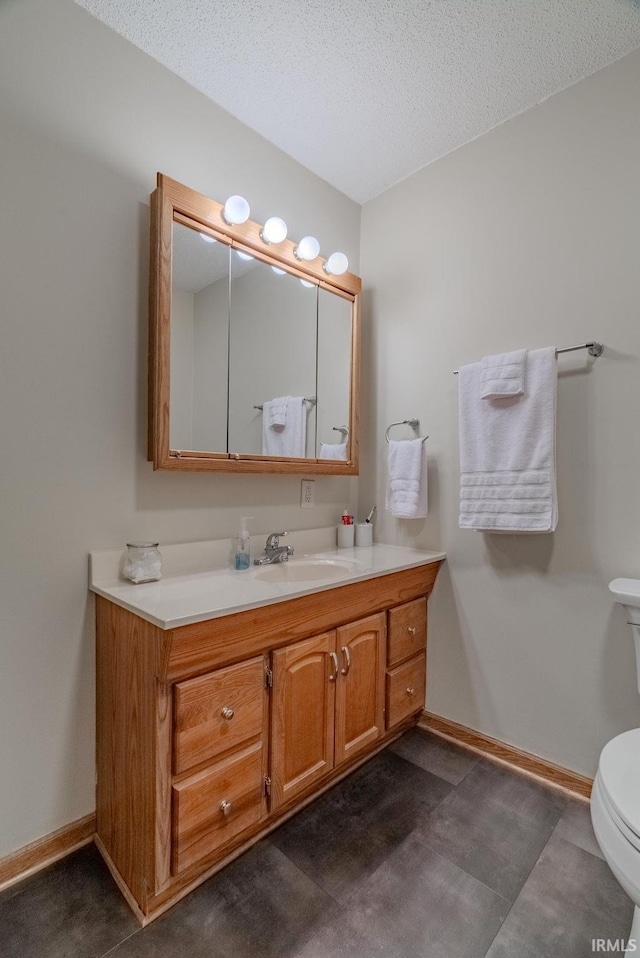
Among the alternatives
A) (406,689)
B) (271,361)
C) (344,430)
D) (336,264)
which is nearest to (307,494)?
(344,430)

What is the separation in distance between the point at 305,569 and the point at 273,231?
1.30 m

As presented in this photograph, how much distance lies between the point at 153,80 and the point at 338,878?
2.52 metres

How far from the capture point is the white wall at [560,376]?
58.4 inches

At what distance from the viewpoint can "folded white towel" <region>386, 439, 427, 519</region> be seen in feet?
A: 6.23

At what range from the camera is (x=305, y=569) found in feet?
5.82

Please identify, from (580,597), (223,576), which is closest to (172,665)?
(223,576)

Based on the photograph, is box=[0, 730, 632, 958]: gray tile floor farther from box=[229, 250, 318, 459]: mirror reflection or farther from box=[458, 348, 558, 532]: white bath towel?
box=[229, 250, 318, 459]: mirror reflection

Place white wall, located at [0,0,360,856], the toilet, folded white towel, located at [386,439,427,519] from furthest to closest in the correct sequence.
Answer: folded white towel, located at [386,439,427,519]
white wall, located at [0,0,360,856]
the toilet

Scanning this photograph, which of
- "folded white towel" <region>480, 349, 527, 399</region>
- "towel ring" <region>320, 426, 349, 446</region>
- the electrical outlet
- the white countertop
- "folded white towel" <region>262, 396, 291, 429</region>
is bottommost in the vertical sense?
the white countertop

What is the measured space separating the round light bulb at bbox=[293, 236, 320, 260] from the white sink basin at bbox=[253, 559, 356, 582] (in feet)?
4.10

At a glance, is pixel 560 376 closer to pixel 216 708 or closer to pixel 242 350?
pixel 242 350

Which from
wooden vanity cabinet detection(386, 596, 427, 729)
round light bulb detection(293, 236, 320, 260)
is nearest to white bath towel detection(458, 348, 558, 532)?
wooden vanity cabinet detection(386, 596, 427, 729)

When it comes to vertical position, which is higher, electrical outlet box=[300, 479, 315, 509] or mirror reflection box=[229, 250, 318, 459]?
mirror reflection box=[229, 250, 318, 459]

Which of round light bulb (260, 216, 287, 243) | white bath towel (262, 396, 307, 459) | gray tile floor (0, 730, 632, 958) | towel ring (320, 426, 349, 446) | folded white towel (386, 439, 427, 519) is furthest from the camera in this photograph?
towel ring (320, 426, 349, 446)
